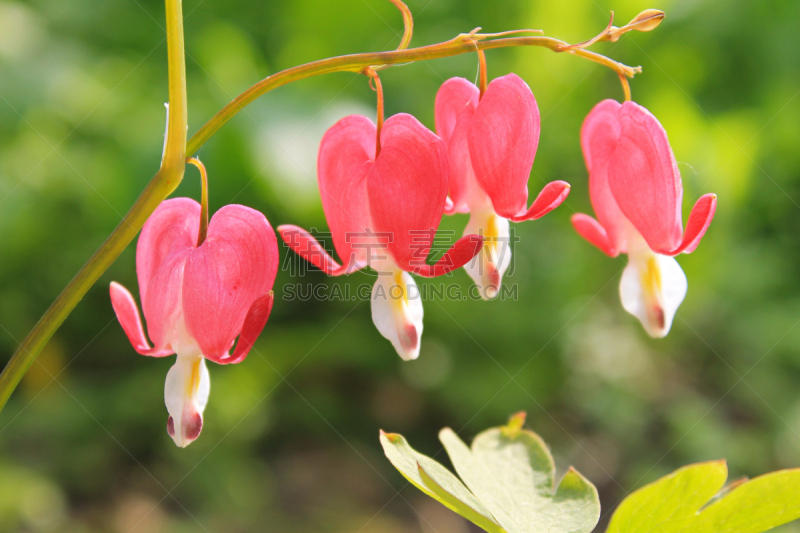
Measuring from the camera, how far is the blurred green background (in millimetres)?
2092

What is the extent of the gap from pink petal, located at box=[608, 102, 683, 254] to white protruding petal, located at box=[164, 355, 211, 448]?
2.10 ft

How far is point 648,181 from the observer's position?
2.96 ft

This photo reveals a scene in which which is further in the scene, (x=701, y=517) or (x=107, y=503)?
(x=107, y=503)

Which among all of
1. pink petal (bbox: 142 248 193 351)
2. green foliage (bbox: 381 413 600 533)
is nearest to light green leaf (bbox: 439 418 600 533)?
green foliage (bbox: 381 413 600 533)

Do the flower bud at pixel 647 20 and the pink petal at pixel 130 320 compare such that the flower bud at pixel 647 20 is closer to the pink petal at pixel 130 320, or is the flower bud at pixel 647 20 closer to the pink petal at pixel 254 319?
the pink petal at pixel 254 319

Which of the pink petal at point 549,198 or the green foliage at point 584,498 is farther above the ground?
the pink petal at point 549,198

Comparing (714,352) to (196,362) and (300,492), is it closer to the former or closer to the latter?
(300,492)

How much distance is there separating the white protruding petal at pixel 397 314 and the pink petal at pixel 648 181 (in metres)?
0.34

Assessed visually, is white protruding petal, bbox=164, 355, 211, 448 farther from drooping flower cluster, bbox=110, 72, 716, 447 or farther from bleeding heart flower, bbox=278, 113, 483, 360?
bleeding heart flower, bbox=278, 113, 483, 360

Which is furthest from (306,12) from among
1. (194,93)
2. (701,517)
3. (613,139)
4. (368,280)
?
(701,517)

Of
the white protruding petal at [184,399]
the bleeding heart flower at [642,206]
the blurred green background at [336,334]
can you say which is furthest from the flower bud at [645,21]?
the blurred green background at [336,334]

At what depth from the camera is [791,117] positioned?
2820 mm

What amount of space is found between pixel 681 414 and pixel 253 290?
6.55 feet

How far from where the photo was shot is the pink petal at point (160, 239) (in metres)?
0.86
